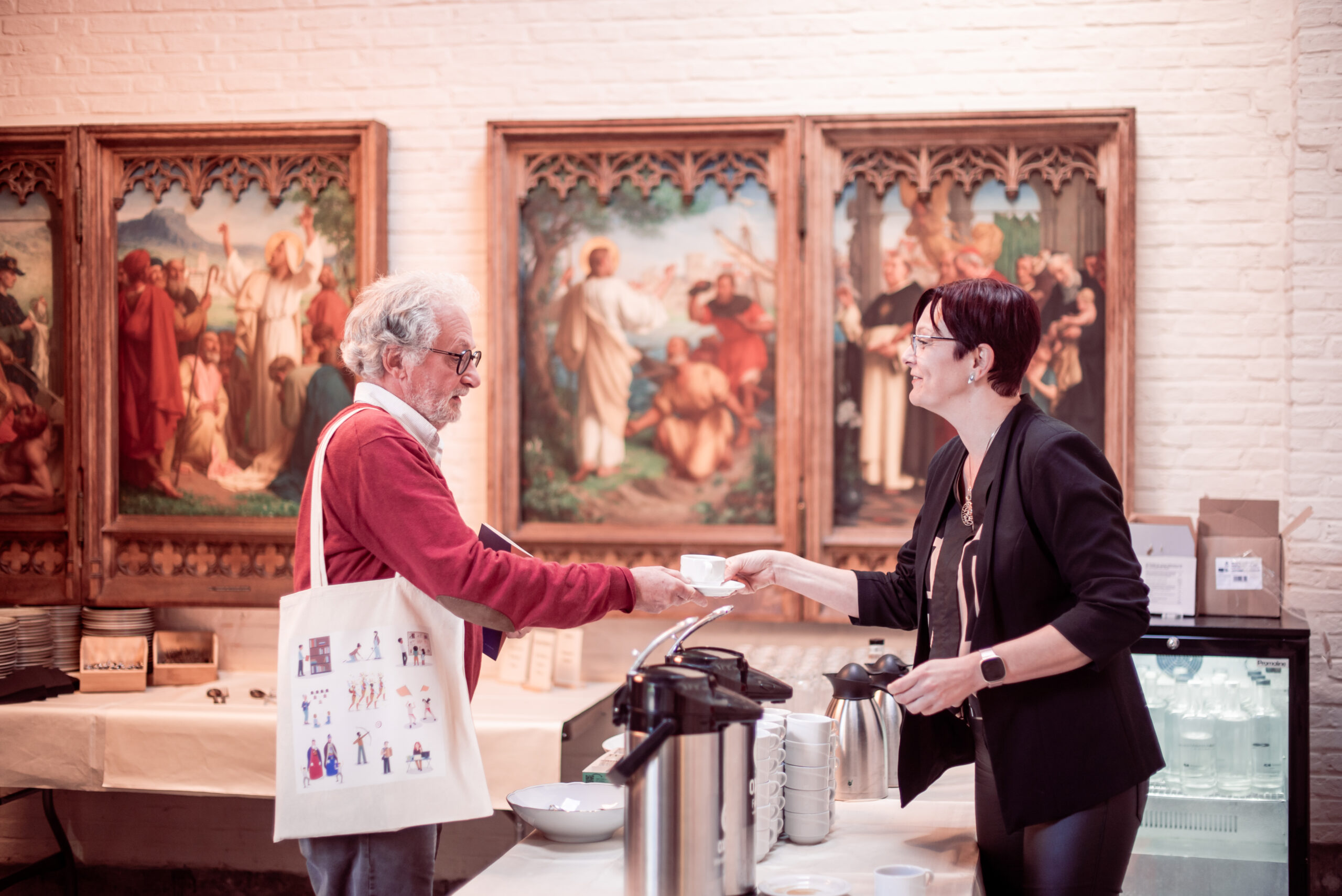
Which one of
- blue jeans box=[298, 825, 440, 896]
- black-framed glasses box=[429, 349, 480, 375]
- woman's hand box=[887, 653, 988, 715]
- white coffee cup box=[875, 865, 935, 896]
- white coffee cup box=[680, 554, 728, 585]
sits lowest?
blue jeans box=[298, 825, 440, 896]

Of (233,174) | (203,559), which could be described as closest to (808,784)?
(203,559)

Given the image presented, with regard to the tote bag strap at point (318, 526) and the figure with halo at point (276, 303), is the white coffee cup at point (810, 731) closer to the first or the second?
the tote bag strap at point (318, 526)

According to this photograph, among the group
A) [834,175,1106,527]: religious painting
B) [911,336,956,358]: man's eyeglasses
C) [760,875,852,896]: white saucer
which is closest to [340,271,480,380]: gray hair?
[911,336,956,358]: man's eyeglasses

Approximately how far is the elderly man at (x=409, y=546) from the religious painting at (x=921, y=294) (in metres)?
1.87

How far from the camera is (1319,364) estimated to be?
365 centimetres

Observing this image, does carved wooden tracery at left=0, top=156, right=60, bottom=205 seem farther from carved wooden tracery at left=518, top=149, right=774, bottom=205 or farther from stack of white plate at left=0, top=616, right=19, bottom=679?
carved wooden tracery at left=518, top=149, right=774, bottom=205

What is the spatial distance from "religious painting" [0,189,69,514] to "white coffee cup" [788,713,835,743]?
11.1 feet

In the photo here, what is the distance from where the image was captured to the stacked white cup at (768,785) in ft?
6.11

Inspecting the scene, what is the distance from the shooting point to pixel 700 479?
3.98 metres

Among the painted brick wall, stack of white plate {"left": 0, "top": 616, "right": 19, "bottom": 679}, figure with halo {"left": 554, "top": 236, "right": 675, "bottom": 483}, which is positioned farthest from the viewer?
figure with halo {"left": 554, "top": 236, "right": 675, "bottom": 483}

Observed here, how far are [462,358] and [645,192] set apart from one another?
6.33 ft

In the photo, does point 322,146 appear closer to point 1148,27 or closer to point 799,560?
point 799,560

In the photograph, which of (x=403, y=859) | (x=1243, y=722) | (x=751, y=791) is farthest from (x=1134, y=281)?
(x=403, y=859)

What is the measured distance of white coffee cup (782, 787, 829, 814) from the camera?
196 centimetres
